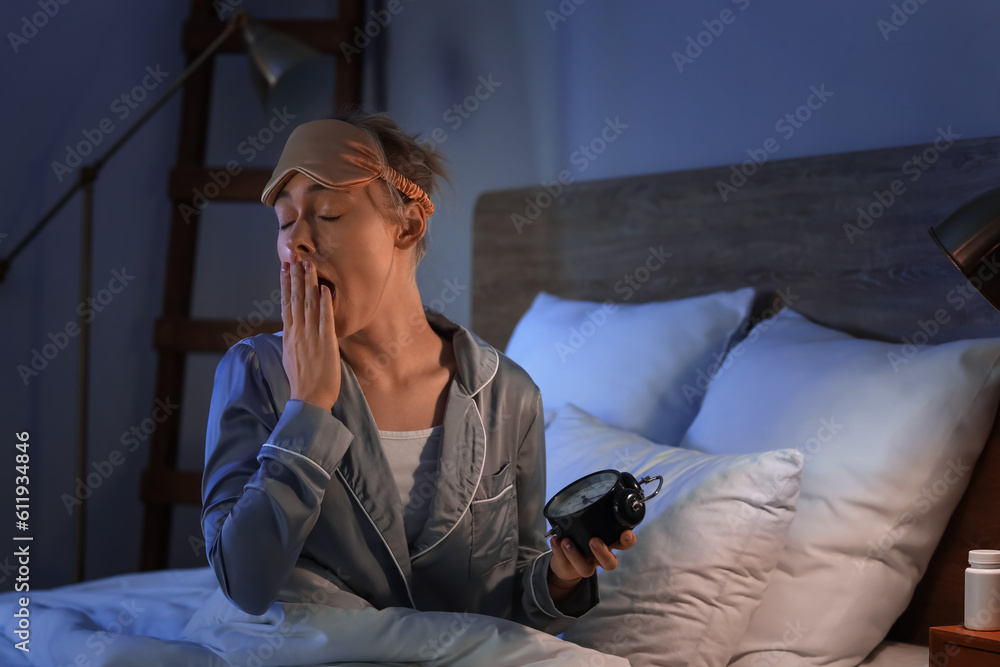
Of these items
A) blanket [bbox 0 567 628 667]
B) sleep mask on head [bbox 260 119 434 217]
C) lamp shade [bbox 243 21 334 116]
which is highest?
lamp shade [bbox 243 21 334 116]

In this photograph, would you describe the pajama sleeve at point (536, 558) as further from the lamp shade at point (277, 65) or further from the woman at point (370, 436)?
the lamp shade at point (277, 65)

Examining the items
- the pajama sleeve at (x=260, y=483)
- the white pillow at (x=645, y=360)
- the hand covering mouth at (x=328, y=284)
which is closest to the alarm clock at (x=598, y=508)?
the pajama sleeve at (x=260, y=483)

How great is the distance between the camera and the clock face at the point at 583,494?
1.05m

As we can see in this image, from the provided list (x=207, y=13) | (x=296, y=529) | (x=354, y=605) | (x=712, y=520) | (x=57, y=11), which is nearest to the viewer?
(x=296, y=529)

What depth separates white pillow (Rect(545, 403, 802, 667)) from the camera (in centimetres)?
121

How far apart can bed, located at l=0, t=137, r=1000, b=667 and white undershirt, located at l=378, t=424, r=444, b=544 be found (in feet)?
0.50

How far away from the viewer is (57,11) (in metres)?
2.30

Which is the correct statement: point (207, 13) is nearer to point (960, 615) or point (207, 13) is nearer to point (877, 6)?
point (877, 6)

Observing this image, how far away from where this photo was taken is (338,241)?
115 cm

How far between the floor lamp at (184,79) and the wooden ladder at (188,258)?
0.17 meters

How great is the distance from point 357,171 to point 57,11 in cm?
158

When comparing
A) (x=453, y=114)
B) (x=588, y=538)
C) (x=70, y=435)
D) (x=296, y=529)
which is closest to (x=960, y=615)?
(x=588, y=538)

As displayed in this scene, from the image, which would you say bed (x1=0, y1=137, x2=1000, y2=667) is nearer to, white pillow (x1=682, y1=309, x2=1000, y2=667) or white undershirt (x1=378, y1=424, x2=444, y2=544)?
white pillow (x1=682, y1=309, x2=1000, y2=667)

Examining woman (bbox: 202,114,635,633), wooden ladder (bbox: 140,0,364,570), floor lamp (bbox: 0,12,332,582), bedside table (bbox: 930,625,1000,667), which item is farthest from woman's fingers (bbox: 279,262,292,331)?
wooden ladder (bbox: 140,0,364,570)
